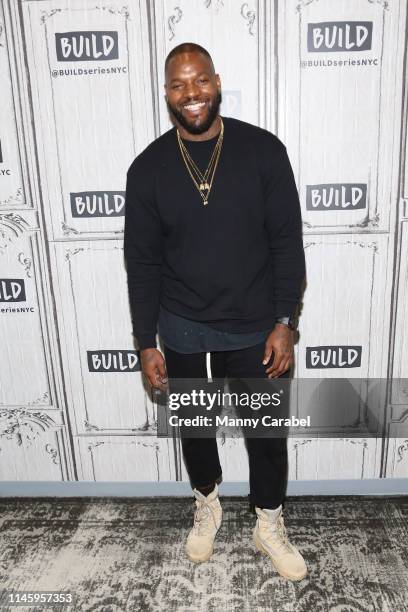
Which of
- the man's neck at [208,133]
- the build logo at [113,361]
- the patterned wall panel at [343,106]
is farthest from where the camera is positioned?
the build logo at [113,361]

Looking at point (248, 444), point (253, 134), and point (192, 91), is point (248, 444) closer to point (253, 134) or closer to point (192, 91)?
point (253, 134)

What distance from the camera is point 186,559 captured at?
7.02ft

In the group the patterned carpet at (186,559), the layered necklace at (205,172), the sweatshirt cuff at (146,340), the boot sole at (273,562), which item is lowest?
the patterned carpet at (186,559)

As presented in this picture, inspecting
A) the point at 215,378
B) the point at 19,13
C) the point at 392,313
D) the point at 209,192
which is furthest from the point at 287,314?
the point at 19,13

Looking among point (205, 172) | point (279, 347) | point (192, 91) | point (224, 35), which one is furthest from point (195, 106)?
point (279, 347)

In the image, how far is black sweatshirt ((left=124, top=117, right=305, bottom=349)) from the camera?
1.78 m

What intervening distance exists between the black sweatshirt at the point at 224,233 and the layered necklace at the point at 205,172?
0.02 m

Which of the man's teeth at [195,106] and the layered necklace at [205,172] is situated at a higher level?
the man's teeth at [195,106]

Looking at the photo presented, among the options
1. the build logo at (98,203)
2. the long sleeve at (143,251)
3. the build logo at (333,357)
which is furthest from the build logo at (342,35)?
the build logo at (333,357)

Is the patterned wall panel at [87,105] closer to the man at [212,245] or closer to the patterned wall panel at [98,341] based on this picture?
the patterned wall panel at [98,341]

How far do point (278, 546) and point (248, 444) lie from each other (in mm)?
420

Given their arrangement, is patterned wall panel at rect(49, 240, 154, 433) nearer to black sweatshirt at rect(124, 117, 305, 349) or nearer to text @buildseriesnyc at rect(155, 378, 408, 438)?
text @buildseriesnyc at rect(155, 378, 408, 438)

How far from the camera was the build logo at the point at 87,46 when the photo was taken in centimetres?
209

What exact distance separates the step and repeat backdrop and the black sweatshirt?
0.39m
